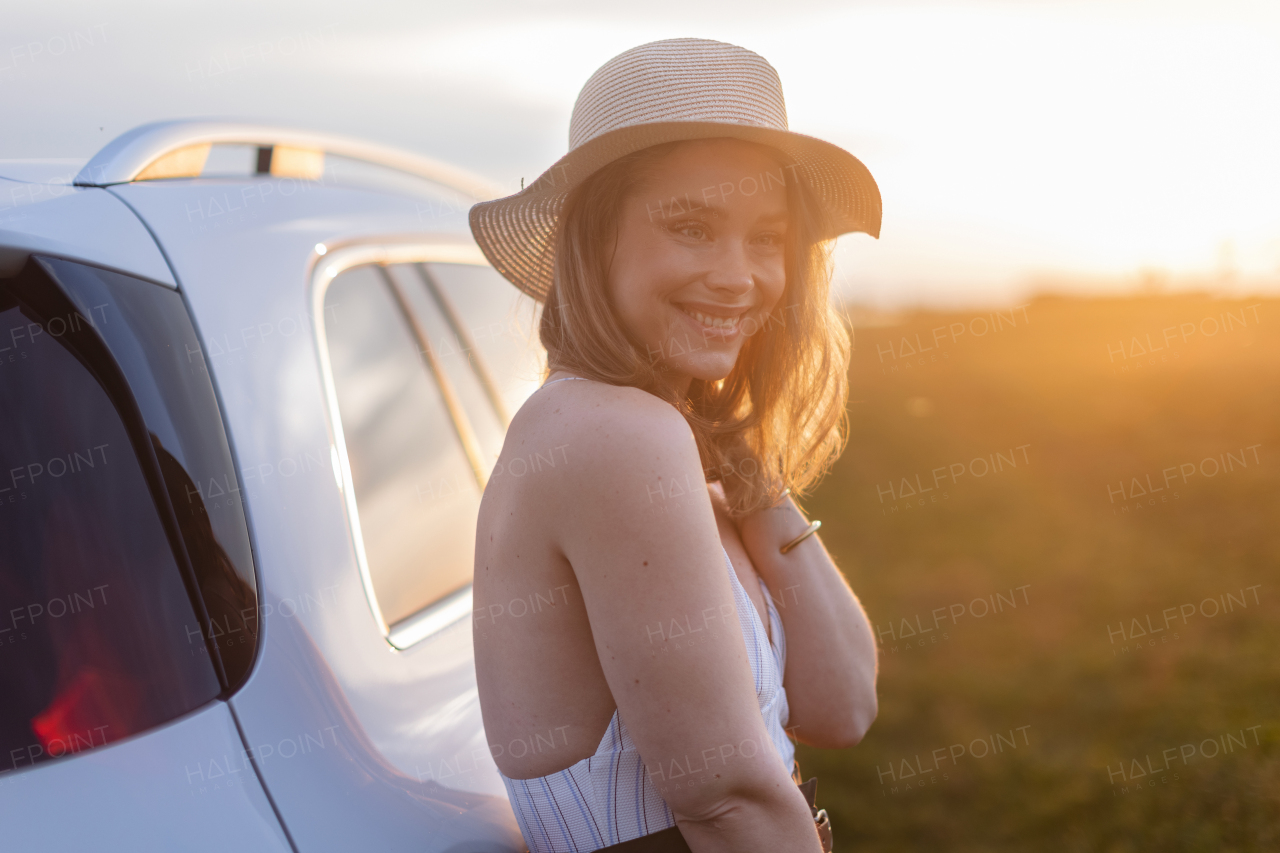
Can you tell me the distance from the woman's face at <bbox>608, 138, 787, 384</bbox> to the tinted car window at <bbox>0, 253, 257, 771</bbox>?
78 centimetres

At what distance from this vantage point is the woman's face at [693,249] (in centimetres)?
168

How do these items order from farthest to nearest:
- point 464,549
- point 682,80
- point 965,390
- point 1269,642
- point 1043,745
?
point 965,390, point 1269,642, point 1043,745, point 464,549, point 682,80

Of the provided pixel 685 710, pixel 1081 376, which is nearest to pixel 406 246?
pixel 685 710

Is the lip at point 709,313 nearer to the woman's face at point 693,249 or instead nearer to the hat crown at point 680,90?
the woman's face at point 693,249

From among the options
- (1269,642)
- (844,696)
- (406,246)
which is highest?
(406,246)

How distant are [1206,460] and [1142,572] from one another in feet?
8.27

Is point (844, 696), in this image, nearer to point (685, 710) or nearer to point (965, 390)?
point (685, 710)

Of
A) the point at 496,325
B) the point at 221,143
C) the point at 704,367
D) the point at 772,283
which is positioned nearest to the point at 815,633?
the point at 704,367

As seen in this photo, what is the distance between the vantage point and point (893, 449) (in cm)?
1043

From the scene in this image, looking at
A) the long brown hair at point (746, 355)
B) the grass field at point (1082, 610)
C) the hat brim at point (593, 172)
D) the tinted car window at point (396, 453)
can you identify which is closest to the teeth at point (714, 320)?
the long brown hair at point (746, 355)

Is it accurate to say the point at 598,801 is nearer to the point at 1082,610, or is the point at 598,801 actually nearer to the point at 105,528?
the point at 105,528

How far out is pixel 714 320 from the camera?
5.74ft

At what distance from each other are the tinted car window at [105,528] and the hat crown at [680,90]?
2.79 ft

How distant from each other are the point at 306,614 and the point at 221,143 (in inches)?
43.9
